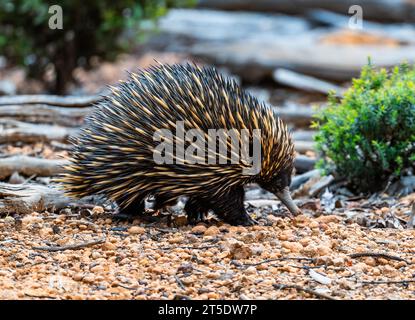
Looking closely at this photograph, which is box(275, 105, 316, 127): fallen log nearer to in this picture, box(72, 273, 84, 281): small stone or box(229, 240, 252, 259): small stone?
box(229, 240, 252, 259): small stone

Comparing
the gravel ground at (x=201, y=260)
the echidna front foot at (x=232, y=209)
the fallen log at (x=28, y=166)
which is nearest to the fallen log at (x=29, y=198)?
the gravel ground at (x=201, y=260)

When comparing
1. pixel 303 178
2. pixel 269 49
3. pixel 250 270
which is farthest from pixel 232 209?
pixel 269 49

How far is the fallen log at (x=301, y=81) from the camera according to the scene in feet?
32.8

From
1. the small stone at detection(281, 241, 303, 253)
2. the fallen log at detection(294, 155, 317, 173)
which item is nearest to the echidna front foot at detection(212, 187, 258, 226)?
the small stone at detection(281, 241, 303, 253)

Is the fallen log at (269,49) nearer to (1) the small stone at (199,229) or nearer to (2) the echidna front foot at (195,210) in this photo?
(2) the echidna front foot at (195,210)

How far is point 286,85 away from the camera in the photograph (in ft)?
36.1

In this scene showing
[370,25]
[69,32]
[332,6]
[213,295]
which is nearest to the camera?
[213,295]

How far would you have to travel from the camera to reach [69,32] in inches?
390

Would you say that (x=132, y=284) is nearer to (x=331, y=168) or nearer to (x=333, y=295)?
(x=333, y=295)

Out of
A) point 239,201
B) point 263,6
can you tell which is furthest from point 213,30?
point 239,201

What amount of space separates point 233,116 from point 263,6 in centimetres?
1150

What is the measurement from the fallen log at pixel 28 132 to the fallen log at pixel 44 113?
0.09m

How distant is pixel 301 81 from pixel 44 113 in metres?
4.61

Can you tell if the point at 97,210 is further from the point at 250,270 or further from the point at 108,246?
the point at 250,270
